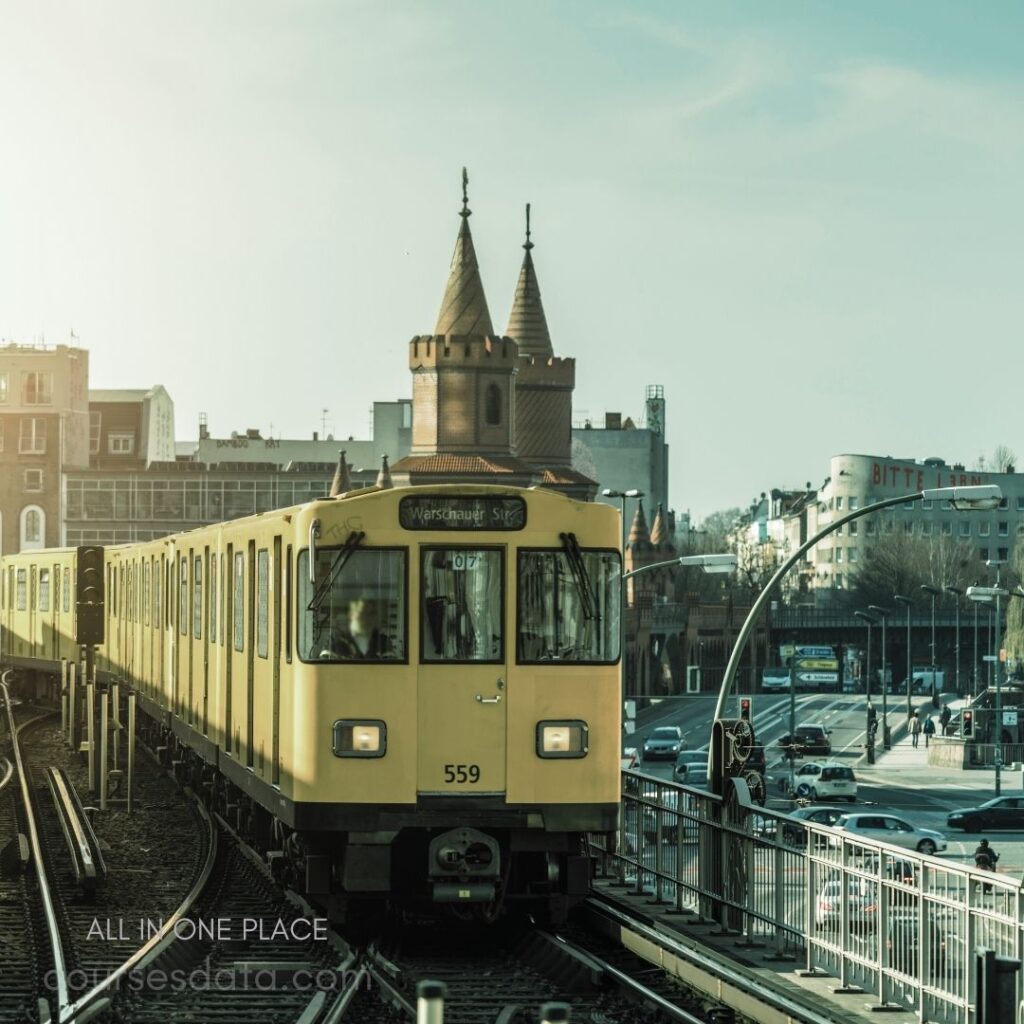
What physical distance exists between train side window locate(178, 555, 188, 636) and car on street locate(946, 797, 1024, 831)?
38.1 m

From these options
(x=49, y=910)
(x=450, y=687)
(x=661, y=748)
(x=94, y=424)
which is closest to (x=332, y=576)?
(x=450, y=687)

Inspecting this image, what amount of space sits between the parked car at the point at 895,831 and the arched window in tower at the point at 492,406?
201 feet

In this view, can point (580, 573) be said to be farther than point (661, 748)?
No

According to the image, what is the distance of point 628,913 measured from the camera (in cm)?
1719

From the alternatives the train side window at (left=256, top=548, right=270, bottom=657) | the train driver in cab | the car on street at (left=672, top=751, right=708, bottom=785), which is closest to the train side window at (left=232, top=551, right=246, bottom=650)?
the train side window at (left=256, top=548, right=270, bottom=657)

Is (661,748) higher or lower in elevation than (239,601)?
lower

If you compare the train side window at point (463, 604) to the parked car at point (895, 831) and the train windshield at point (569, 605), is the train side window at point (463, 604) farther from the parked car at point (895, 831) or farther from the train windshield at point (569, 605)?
the parked car at point (895, 831)

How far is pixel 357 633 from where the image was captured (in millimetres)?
15484

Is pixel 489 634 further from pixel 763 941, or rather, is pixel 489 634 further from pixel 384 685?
pixel 763 941

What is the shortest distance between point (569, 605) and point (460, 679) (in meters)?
0.98

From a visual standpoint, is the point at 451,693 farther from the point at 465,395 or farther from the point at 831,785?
the point at 465,395

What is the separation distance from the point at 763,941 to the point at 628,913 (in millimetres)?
1772

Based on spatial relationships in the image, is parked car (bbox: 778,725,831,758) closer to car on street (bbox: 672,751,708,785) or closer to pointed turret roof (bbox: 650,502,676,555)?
car on street (bbox: 672,751,708,785)

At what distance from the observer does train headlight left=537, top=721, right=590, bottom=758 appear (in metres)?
15.5
